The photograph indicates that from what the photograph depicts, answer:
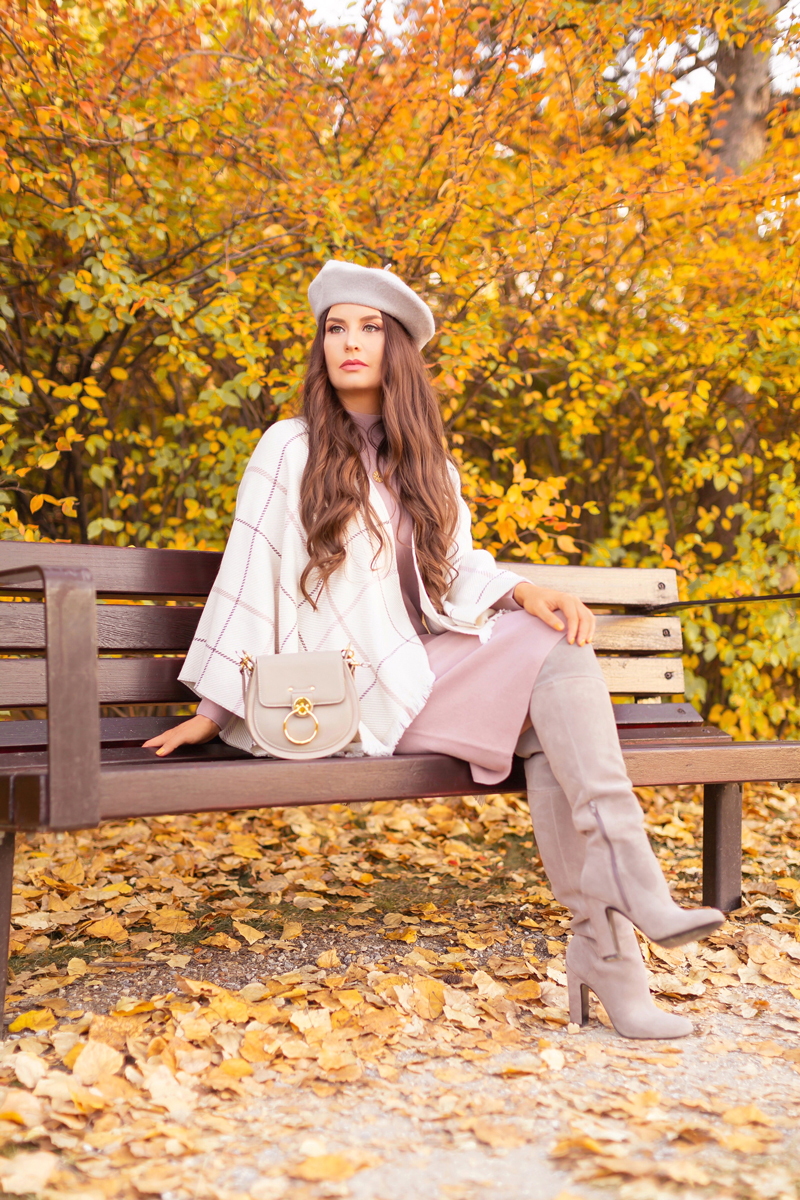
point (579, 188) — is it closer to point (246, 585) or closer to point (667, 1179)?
point (246, 585)

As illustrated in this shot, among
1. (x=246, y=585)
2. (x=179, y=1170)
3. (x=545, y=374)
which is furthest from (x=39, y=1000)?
(x=545, y=374)

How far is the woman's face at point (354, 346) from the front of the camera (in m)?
2.66

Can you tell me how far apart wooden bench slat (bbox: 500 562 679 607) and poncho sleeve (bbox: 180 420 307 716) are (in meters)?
1.01

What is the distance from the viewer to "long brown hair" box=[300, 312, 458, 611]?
100 inches

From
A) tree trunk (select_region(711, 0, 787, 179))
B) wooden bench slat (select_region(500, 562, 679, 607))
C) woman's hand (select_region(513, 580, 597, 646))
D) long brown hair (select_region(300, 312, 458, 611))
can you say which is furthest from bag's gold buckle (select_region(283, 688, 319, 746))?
tree trunk (select_region(711, 0, 787, 179))

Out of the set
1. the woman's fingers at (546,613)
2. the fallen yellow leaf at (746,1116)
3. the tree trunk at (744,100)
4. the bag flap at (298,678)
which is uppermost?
the tree trunk at (744,100)

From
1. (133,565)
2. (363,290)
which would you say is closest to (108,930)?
(133,565)

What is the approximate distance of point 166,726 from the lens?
2707 mm

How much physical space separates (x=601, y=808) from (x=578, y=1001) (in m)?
0.46

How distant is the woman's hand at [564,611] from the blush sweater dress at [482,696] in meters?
0.02

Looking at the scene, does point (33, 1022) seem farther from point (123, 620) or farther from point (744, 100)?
point (744, 100)

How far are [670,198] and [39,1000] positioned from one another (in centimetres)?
373

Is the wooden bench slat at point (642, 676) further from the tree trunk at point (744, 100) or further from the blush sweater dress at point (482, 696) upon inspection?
the tree trunk at point (744, 100)

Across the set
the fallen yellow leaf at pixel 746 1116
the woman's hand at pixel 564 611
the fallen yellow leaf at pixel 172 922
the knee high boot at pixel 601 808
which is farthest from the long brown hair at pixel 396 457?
the fallen yellow leaf at pixel 746 1116
